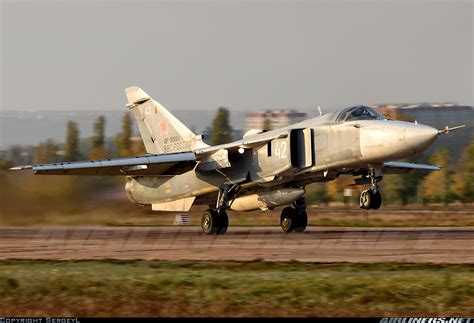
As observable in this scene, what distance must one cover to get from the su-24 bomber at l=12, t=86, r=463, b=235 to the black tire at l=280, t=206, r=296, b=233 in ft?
0.09

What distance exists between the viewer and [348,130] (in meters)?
22.3

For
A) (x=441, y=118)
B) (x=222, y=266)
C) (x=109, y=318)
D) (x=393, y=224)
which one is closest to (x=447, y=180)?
(x=441, y=118)

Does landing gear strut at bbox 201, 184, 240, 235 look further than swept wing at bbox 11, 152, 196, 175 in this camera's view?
Yes

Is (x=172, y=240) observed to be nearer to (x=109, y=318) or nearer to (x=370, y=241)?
(x=370, y=241)

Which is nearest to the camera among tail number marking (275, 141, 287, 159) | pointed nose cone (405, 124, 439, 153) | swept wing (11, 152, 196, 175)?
pointed nose cone (405, 124, 439, 153)

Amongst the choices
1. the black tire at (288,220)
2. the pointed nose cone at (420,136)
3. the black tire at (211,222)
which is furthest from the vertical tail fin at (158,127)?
the pointed nose cone at (420,136)

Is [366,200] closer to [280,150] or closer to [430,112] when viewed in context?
[280,150]

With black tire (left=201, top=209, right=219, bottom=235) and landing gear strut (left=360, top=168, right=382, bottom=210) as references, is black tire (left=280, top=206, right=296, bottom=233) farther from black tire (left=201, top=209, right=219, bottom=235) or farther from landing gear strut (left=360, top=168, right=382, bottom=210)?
landing gear strut (left=360, top=168, right=382, bottom=210)

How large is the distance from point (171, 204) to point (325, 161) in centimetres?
550

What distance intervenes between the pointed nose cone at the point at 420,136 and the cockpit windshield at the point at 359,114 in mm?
1393

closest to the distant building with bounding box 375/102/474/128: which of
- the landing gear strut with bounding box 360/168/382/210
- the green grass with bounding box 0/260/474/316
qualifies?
the landing gear strut with bounding box 360/168/382/210

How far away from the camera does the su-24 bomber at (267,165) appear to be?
71.0 feet

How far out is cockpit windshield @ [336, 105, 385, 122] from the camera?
22.3m

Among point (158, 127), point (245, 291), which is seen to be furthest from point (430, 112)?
point (245, 291)
